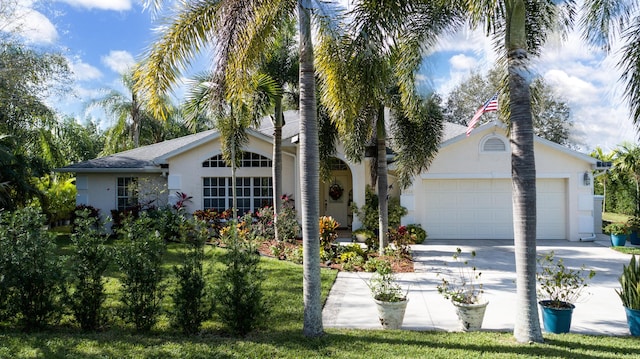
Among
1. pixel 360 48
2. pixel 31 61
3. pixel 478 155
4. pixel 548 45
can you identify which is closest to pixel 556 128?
pixel 478 155

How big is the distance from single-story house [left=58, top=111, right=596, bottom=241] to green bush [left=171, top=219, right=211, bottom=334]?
8886mm

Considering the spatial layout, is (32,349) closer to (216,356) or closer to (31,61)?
→ (216,356)

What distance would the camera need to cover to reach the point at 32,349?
5.71 metres

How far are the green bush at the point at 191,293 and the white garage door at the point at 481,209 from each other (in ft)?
36.5

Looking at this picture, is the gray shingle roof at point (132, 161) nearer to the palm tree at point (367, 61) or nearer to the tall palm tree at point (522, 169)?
the palm tree at point (367, 61)

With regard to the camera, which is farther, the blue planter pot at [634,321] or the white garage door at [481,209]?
the white garage door at [481,209]

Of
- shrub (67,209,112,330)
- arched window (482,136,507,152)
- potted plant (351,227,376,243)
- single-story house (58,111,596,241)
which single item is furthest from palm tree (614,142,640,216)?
shrub (67,209,112,330)

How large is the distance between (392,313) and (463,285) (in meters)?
1.28

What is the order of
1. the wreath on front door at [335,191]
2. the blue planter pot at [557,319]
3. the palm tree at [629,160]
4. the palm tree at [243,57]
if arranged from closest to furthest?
the palm tree at [243,57] → the blue planter pot at [557,319] → the wreath on front door at [335,191] → the palm tree at [629,160]

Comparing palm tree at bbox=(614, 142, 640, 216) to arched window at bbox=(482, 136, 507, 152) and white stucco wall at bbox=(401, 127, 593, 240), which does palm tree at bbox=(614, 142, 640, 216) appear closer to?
white stucco wall at bbox=(401, 127, 593, 240)

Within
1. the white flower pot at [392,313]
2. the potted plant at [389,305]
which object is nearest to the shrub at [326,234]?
the potted plant at [389,305]

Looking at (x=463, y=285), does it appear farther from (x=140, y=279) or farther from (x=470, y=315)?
(x=140, y=279)

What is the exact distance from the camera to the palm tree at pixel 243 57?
6.06 m

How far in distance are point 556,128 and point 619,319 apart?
27593mm
